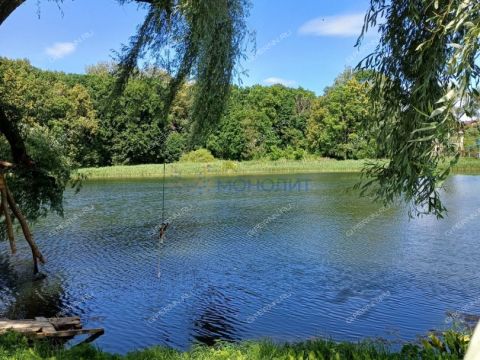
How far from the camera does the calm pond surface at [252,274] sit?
8.95 metres

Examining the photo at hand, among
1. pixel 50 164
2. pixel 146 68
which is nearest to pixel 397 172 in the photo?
pixel 146 68

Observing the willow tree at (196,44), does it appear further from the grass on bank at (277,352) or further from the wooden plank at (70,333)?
the wooden plank at (70,333)

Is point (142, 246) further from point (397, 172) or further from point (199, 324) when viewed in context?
point (397, 172)

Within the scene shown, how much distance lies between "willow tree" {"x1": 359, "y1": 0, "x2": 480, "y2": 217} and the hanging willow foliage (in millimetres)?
1521

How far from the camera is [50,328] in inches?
295

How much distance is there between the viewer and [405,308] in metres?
9.45

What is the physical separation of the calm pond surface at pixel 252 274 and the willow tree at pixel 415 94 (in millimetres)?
4671

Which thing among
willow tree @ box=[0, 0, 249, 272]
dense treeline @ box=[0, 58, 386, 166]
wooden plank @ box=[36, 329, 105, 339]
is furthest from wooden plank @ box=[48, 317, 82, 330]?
dense treeline @ box=[0, 58, 386, 166]

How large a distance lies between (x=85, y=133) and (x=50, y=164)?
128 ft

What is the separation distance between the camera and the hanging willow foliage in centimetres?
518

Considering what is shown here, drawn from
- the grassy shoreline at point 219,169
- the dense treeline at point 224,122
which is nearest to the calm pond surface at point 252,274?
the dense treeline at point 224,122

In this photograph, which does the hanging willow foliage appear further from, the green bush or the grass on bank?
Answer: the green bush

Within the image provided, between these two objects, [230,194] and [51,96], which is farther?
[51,96]

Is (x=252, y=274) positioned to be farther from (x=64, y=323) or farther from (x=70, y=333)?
(x=70, y=333)
